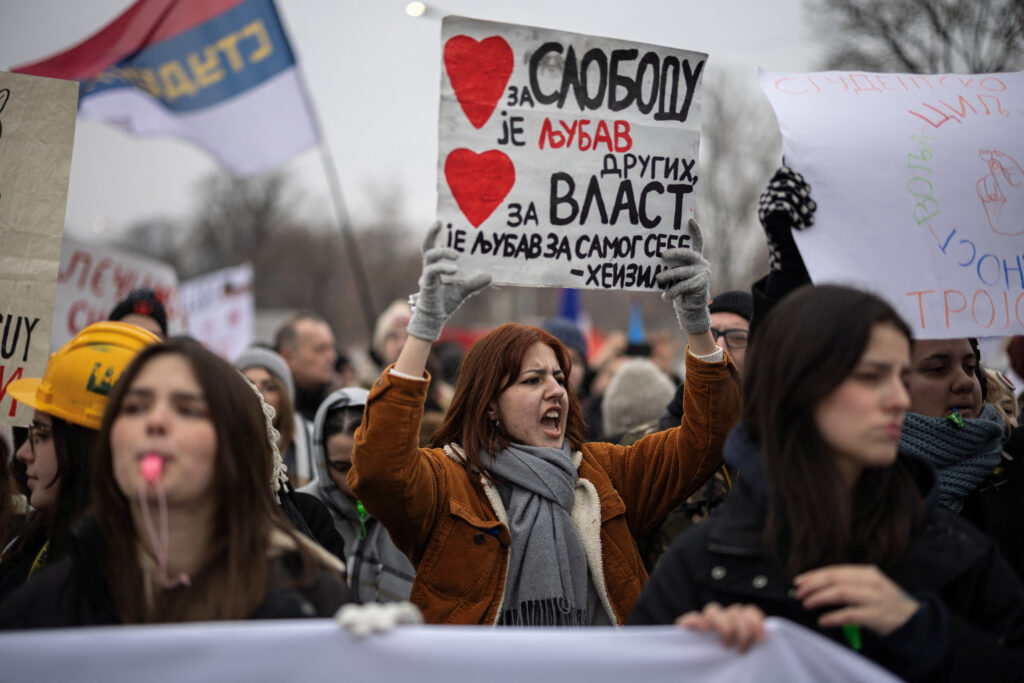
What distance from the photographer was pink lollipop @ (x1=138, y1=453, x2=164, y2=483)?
2.07 meters

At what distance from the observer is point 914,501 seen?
2.19 metres

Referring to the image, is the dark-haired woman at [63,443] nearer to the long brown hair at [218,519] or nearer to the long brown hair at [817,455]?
the long brown hair at [218,519]

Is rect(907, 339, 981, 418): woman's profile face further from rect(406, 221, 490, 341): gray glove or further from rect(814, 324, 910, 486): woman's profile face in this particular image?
rect(406, 221, 490, 341): gray glove

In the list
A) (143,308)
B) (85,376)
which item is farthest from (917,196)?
(143,308)

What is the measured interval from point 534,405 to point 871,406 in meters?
1.36

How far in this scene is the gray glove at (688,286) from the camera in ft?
10.1

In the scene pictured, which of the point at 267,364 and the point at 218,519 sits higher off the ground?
the point at 267,364

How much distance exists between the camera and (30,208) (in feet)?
11.6

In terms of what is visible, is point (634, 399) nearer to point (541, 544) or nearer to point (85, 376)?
point (541, 544)

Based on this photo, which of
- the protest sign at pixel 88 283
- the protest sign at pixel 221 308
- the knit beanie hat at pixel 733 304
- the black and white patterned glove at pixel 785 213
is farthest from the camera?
the protest sign at pixel 221 308

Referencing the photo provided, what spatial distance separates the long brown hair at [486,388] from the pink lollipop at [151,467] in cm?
126

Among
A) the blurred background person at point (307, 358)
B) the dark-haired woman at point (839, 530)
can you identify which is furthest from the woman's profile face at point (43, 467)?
the blurred background person at point (307, 358)

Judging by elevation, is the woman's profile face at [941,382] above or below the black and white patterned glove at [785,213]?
below

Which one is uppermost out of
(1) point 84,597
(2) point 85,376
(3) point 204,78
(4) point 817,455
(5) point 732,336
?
(3) point 204,78
